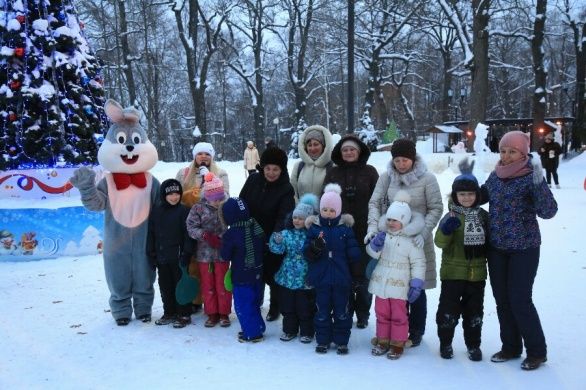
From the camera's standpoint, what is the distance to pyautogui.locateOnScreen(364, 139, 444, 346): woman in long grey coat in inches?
164

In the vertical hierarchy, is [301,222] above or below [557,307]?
above

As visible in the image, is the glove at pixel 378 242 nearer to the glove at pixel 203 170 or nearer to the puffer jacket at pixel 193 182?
the puffer jacket at pixel 193 182

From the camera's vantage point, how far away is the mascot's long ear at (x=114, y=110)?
5.01 meters

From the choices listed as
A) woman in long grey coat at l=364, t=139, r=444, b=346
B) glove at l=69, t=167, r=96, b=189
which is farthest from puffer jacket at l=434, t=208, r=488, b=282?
glove at l=69, t=167, r=96, b=189

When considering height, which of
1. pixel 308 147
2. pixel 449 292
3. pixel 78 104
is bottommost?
pixel 449 292

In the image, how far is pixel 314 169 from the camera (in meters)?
4.89

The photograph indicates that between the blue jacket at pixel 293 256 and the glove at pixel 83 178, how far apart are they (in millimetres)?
1887

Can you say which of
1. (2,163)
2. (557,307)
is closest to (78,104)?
(2,163)

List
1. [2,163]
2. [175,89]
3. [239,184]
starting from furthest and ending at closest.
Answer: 1. [175,89]
2. [239,184]
3. [2,163]

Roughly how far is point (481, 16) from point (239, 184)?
1122 cm

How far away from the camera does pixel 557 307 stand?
16.5 feet

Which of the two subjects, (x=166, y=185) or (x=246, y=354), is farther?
(x=166, y=185)

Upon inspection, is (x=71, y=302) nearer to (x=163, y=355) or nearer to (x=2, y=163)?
(x=163, y=355)

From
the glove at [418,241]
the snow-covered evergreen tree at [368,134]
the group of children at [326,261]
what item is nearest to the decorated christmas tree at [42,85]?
the group of children at [326,261]
